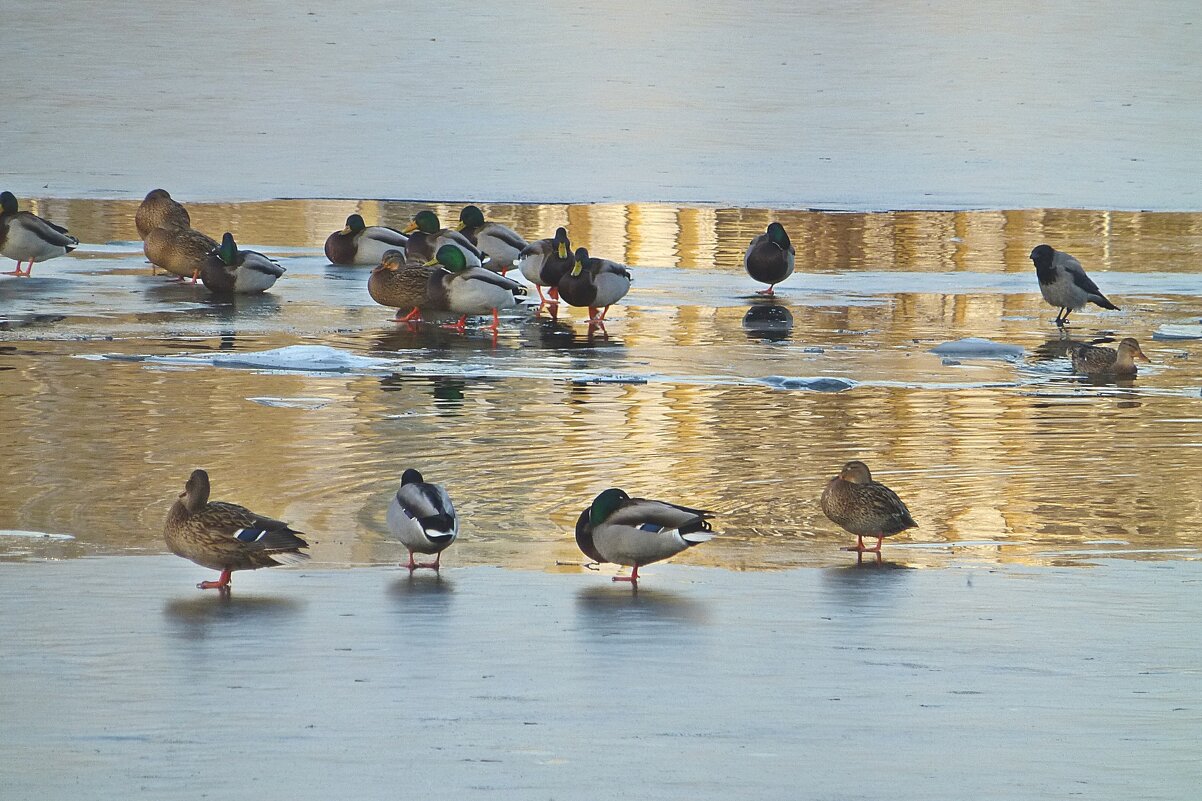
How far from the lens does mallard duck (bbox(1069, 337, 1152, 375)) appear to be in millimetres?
11492

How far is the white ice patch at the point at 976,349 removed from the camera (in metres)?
12.4

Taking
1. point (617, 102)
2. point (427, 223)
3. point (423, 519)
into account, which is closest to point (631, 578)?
point (423, 519)

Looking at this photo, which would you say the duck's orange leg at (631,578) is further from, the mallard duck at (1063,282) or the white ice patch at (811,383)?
the mallard duck at (1063,282)

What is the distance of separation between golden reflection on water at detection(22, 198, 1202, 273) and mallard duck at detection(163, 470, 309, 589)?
10.2 m

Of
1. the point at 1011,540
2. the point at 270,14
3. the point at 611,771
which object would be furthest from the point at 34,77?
the point at 611,771

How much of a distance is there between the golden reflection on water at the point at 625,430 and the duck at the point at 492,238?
1.14 m

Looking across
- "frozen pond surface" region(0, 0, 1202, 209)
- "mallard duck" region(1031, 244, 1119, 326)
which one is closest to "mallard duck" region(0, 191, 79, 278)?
"frozen pond surface" region(0, 0, 1202, 209)

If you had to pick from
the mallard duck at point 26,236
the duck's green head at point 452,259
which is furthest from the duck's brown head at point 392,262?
the mallard duck at point 26,236

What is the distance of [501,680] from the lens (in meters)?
Result: 5.56

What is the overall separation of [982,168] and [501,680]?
56.6ft

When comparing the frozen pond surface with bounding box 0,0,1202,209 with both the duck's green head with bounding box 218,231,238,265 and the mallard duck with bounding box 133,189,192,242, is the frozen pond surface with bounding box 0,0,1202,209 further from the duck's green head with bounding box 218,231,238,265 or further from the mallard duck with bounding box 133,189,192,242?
the duck's green head with bounding box 218,231,238,265

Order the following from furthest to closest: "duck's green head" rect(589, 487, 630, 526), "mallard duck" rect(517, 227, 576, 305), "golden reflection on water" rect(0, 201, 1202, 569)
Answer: "mallard duck" rect(517, 227, 576, 305) → "golden reflection on water" rect(0, 201, 1202, 569) → "duck's green head" rect(589, 487, 630, 526)

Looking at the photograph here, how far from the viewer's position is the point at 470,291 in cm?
1342

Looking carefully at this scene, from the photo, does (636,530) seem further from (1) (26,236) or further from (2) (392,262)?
(1) (26,236)
